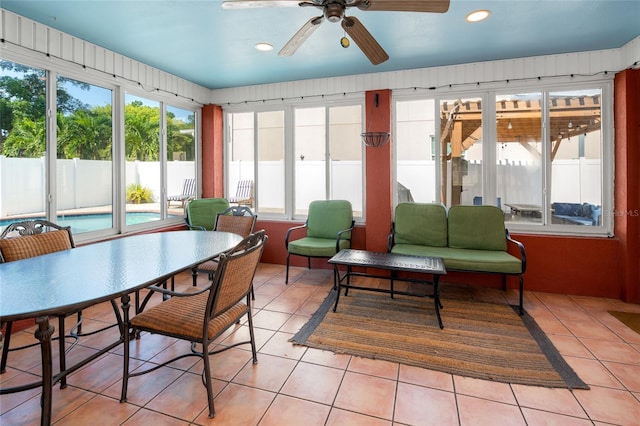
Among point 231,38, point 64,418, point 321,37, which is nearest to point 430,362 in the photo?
point 64,418

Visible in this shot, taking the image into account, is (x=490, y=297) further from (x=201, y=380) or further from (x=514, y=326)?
(x=201, y=380)

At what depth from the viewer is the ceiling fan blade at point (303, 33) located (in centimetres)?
195

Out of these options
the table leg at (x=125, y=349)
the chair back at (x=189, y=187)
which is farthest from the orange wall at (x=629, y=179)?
the chair back at (x=189, y=187)

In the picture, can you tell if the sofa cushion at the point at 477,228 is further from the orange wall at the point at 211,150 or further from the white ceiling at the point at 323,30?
the orange wall at the point at 211,150

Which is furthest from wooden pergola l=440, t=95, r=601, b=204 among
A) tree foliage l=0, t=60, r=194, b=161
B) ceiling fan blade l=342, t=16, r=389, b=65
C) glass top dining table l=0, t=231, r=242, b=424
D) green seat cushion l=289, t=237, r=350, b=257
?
tree foliage l=0, t=60, r=194, b=161

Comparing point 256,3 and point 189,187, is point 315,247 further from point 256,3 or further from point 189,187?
point 256,3

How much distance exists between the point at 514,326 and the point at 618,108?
97.3 inches

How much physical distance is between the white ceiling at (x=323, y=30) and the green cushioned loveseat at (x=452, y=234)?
1.66 meters

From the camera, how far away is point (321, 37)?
9.72 ft

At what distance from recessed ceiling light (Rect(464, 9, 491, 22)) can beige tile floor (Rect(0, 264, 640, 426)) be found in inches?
100

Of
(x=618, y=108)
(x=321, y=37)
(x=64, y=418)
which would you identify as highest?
(x=321, y=37)

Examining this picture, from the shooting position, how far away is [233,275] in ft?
5.70

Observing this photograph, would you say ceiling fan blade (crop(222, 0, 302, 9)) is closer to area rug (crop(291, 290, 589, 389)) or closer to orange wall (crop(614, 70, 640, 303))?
area rug (crop(291, 290, 589, 389))

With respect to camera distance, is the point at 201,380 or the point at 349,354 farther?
the point at 349,354
